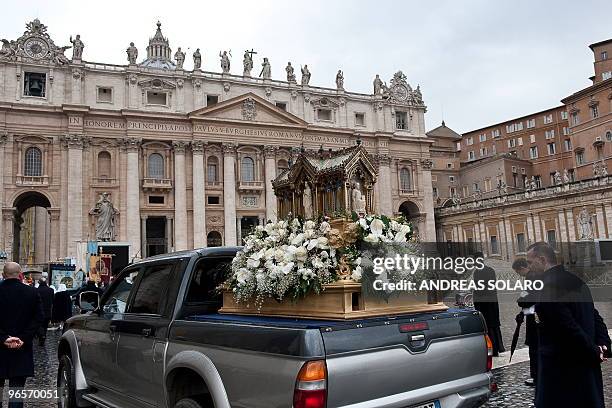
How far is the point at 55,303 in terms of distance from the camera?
1662 centimetres

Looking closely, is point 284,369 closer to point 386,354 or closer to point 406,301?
point 386,354

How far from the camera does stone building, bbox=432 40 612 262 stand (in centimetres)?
3694

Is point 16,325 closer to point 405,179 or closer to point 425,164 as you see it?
point 405,179

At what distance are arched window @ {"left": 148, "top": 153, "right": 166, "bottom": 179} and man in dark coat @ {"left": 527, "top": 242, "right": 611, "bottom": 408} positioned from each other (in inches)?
1542

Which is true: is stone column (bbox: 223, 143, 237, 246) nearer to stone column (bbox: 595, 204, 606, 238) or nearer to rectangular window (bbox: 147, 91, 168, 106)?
rectangular window (bbox: 147, 91, 168, 106)

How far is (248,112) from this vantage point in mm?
43625

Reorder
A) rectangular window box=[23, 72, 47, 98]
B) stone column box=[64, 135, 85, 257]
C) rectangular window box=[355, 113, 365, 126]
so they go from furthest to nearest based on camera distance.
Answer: rectangular window box=[355, 113, 365, 126] → rectangular window box=[23, 72, 47, 98] → stone column box=[64, 135, 85, 257]

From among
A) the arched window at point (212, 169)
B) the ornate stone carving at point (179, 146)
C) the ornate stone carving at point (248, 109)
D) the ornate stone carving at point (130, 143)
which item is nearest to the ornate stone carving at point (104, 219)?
the ornate stone carving at point (130, 143)

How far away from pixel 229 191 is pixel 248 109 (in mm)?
7155

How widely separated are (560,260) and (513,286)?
4.02 feet

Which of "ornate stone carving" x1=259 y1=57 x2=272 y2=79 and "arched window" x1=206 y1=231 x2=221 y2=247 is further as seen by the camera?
"ornate stone carving" x1=259 y1=57 x2=272 y2=79

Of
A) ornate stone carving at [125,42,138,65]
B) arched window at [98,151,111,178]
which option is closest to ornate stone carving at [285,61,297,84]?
ornate stone carving at [125,42,138,65]

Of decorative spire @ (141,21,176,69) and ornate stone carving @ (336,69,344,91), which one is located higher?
decorative spire @ (141,21,176,69)

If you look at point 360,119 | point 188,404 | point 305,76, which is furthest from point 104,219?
point 188,404
